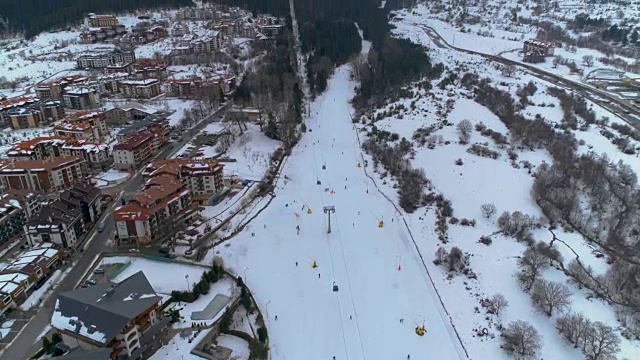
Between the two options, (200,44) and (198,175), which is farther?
(200,44)

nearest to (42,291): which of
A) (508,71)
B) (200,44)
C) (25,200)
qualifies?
(25,200)

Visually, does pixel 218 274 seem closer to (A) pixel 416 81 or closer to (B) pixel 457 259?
(B) pixel 457 259

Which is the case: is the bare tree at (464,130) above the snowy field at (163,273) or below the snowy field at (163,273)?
above

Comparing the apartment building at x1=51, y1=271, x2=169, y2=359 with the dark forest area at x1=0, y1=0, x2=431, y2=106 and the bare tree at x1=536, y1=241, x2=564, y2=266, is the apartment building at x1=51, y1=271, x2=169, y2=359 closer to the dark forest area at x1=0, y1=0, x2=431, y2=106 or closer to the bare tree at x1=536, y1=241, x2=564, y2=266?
the bare tree at x1=536, y1=241, x2=564, y2=266

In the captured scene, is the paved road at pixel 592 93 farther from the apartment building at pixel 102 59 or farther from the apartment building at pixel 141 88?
the apartment building at pixel 102 59

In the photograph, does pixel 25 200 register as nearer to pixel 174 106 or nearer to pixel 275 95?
pixel 174 106

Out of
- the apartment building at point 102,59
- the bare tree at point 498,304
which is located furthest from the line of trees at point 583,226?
the apartment building at point 102,59
